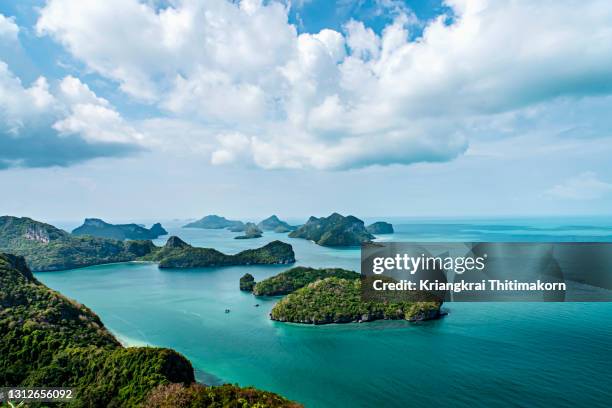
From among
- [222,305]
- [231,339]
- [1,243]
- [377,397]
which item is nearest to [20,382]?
[231,339]

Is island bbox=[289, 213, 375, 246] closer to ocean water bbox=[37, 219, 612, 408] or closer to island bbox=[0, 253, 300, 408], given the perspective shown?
ocean water bbox=[37, 219, 612, 408]

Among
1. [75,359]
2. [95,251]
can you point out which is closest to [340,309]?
[75,359]

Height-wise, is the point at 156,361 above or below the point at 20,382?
above

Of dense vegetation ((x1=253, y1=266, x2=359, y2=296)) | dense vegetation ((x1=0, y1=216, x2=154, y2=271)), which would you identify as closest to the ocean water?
dense vegetation ((x1=253, y1=266, x2=359, y2=296))

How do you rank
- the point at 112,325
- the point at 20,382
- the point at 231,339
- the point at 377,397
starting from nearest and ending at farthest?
the point at 20,382 → the point at 377,397 → the point at 231,339 → the point at 112,325

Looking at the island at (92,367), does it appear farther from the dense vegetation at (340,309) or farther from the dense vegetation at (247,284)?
the dense vegetation at (247,284)

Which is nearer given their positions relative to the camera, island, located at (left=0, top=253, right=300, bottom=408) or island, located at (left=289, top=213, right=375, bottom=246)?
island, located at (left=0, top=253, right=300, bottom=408)

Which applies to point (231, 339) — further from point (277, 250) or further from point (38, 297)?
point (277, 250)

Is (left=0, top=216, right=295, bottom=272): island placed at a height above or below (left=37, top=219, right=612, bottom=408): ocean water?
above
